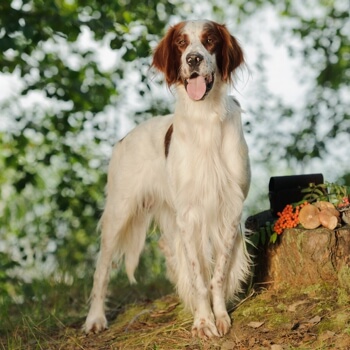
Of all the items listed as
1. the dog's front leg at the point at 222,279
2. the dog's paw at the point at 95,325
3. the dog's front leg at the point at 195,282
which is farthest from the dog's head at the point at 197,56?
the dog's paw at the point at 95,325

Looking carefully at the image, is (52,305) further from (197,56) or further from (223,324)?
(197,56)

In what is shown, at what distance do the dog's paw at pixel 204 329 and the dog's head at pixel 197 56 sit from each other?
47.9 inches

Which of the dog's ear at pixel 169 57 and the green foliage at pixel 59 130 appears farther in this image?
the green foliage at pixel 59 130

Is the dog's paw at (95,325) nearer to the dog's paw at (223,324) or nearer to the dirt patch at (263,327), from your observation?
the dirt patch at (263,327)

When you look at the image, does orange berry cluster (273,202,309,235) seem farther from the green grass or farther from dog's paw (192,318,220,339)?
the green grass

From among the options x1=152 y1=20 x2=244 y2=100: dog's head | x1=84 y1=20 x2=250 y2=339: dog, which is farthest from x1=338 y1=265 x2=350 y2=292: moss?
x1=152 y1=20 x2=244 y2=100: dog's head

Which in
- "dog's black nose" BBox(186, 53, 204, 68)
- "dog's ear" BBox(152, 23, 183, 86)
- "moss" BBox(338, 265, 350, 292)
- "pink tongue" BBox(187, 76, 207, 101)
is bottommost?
"moss" BBox(338, 265, 350, 292)

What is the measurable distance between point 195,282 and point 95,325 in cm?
95

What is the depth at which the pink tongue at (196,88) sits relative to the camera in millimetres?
3689

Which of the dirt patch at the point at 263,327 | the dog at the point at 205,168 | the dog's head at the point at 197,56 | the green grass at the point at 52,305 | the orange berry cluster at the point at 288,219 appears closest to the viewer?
the dirt patch at the point at 263,327

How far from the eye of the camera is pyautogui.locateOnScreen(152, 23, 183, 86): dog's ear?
3.87 meters

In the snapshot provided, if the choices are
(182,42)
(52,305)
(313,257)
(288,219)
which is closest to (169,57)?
(182,42)

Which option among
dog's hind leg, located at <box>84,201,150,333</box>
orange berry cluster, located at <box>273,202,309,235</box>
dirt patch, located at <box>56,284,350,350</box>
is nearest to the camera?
dirt patch, located at <box>56,284,350,350</box>

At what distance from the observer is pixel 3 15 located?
530 centimetres
